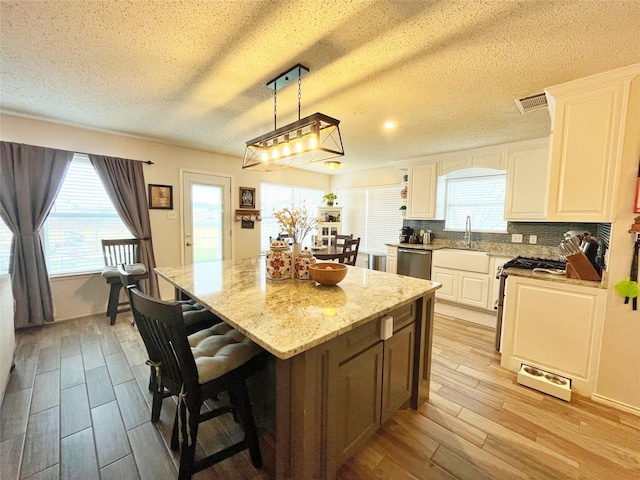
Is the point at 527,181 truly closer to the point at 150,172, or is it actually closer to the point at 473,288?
the point at 473,288

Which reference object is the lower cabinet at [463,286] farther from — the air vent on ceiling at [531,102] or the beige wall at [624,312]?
the air vent on ceiling at [531,102]

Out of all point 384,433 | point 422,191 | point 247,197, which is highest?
point 422,191

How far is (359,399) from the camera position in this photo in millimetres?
1424

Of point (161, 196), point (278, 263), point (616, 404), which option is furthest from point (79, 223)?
point (616, 404)

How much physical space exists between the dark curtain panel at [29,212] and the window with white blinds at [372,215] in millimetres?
4603

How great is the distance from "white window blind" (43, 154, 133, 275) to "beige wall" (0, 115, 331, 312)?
19cm

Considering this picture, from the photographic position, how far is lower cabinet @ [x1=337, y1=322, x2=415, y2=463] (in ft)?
4.40

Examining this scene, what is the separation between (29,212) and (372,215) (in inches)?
197

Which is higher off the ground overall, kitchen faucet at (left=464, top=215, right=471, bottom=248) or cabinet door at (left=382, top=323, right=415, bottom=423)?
kitchen faucet at (left=464, top=215, right=471, bottom=248)

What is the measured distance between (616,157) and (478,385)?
6.40 ft

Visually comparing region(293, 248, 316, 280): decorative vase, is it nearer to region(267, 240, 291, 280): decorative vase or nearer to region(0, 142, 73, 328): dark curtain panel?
region(267, 240, 291, 280): decorative vase

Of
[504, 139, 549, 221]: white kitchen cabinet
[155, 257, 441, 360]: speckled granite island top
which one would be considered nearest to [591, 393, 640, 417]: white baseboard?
[155, 257, 441, 360]: speckled granite island top

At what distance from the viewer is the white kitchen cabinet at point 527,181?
330cm

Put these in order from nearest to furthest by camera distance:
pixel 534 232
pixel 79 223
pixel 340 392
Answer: pixel 340 392 < pixel 79 223 < pixel 534 232
